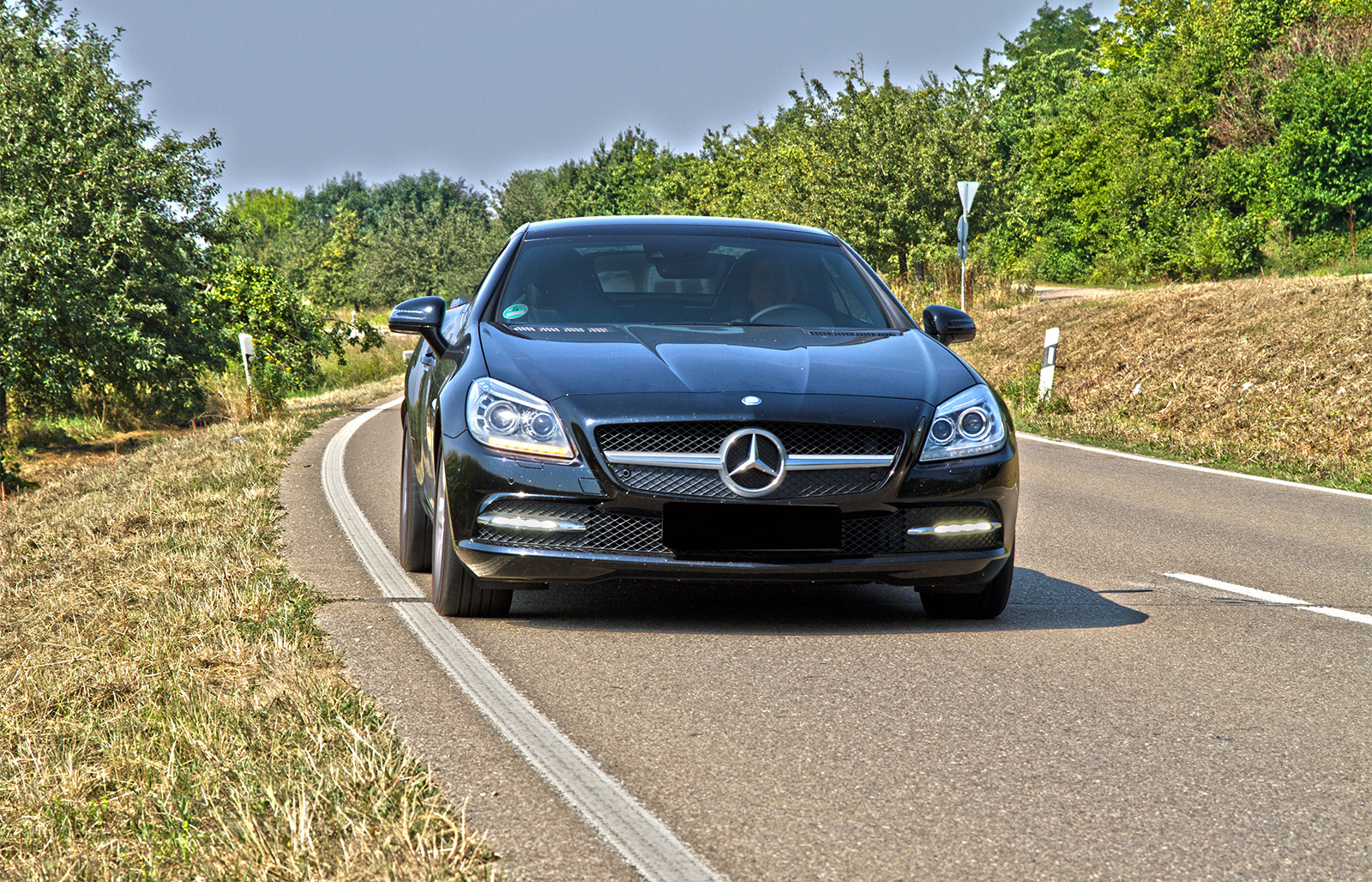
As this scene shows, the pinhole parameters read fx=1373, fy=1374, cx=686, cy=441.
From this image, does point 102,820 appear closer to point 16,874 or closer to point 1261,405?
point 16,874

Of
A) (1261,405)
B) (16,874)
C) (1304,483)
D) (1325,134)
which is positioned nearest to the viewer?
(16,874)

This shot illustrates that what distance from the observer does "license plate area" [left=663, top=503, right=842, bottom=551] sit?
4.57 m

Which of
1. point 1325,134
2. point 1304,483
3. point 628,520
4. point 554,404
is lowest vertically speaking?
point 1304,483

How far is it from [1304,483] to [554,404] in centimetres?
770

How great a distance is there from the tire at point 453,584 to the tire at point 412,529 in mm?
832

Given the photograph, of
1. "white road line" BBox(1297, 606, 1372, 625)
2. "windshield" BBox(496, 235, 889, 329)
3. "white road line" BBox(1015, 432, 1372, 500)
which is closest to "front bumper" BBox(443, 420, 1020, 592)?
"windshield" BBox(496, 235, 889, 329)

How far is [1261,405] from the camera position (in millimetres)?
13891

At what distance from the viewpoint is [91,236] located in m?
20.0

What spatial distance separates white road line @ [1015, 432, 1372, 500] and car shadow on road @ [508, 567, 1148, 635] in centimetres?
468

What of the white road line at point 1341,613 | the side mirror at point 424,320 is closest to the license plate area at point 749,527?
the side mirror at point 424,320

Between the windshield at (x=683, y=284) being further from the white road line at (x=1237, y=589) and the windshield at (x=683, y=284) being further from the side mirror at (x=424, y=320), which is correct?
the white road line at (x=1237, y=589)

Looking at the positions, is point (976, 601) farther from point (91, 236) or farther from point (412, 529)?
point (91, 236)

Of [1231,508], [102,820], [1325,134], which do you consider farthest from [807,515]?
[1325,134]

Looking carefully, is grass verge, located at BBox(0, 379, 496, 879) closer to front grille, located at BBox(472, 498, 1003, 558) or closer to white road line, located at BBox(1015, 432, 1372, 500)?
front grille, located at BBox(472, 498, 1003, 558)
